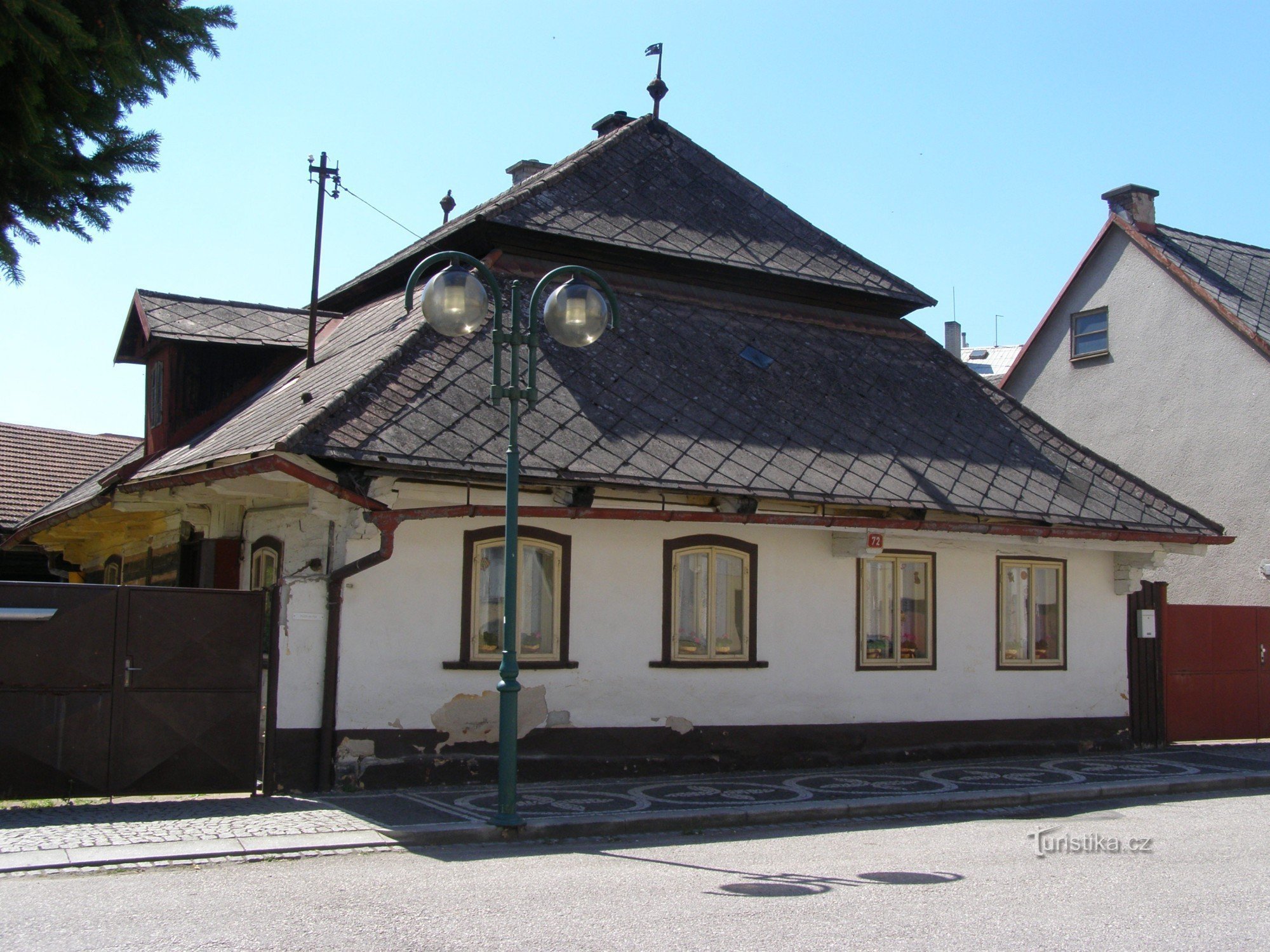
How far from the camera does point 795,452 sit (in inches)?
518

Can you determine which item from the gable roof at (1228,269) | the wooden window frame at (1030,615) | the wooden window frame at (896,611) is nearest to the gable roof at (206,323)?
the wooden window frame at (896,611)

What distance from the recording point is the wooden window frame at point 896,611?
13.7 m

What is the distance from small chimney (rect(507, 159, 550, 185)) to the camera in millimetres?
19141

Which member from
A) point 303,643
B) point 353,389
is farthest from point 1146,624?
point 303,643

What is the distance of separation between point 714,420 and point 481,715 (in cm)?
399

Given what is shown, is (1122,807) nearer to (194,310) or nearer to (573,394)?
(573,394)

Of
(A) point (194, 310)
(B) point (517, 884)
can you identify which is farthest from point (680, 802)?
(A) point (194, 310)

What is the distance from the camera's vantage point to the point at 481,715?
11.5 meters

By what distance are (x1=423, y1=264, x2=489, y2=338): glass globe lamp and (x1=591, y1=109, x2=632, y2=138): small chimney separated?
1021cm

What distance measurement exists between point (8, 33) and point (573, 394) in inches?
265

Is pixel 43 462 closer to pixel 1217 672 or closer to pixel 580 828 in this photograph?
pixel 580 828

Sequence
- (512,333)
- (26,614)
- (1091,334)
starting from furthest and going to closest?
(1091,334) < (26,614) < (512,333)

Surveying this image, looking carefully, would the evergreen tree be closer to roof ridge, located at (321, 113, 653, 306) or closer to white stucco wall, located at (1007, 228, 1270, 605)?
roof ridge, located at (321, 113, 653, 306)

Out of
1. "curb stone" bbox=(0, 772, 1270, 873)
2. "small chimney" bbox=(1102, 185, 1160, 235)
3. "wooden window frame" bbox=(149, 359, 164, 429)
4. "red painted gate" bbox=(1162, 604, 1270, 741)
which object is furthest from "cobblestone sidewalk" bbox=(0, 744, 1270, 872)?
"small chimney" bbox=(1102, 185, 1160, 235)
